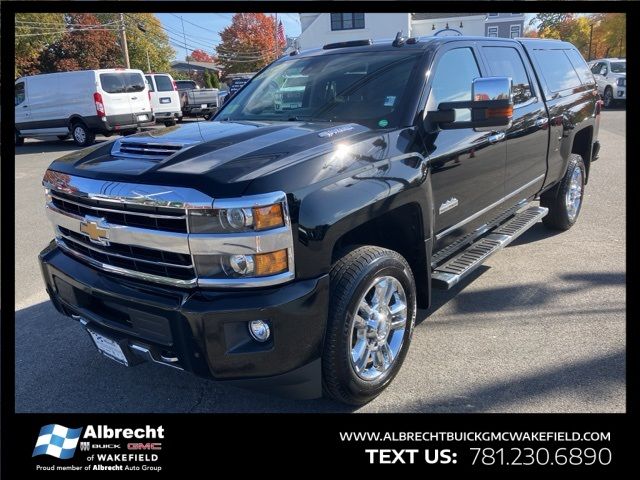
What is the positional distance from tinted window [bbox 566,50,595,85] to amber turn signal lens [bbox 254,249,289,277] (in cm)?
498

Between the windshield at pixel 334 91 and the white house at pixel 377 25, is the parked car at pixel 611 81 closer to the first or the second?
the white house at pixel 377 25

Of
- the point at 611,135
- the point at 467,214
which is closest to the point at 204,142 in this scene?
the point at 467,214

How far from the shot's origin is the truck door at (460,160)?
3.39 m

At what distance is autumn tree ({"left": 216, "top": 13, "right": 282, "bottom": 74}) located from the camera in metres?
38.6

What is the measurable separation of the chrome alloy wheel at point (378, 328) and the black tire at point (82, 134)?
15.3 meters

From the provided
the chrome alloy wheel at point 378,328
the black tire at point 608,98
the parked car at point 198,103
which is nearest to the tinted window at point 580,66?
the chrome alloy wheel at point 378,328

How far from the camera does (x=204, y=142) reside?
2.86m

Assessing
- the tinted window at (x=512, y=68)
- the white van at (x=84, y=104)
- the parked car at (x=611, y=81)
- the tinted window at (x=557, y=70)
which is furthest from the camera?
the parked car at (x=611, y=81)

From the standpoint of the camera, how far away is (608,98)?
69.9 feet

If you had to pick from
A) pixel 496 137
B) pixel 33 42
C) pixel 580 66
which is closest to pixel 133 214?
pixel 496 137

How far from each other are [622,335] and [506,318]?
745mm

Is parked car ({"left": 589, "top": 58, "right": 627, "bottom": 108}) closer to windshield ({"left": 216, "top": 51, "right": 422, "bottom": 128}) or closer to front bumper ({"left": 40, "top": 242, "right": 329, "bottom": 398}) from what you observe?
windshield ({"left": 216, "top": 51, "right": 422, "bottom": 128})

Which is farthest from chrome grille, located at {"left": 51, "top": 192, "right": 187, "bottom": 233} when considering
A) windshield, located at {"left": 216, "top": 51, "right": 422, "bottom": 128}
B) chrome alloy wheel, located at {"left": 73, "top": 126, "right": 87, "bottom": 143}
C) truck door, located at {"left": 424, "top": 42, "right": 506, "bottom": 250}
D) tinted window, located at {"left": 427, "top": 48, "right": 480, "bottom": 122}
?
chrome alloy wheel, located at {"left": 73, "top": 126, "right": 87, "bottom": 143}

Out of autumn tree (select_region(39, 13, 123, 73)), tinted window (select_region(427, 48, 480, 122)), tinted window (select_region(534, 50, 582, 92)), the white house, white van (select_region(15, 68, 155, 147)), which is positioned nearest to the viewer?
tinted window (select_region(427, 48, 480, 122))
